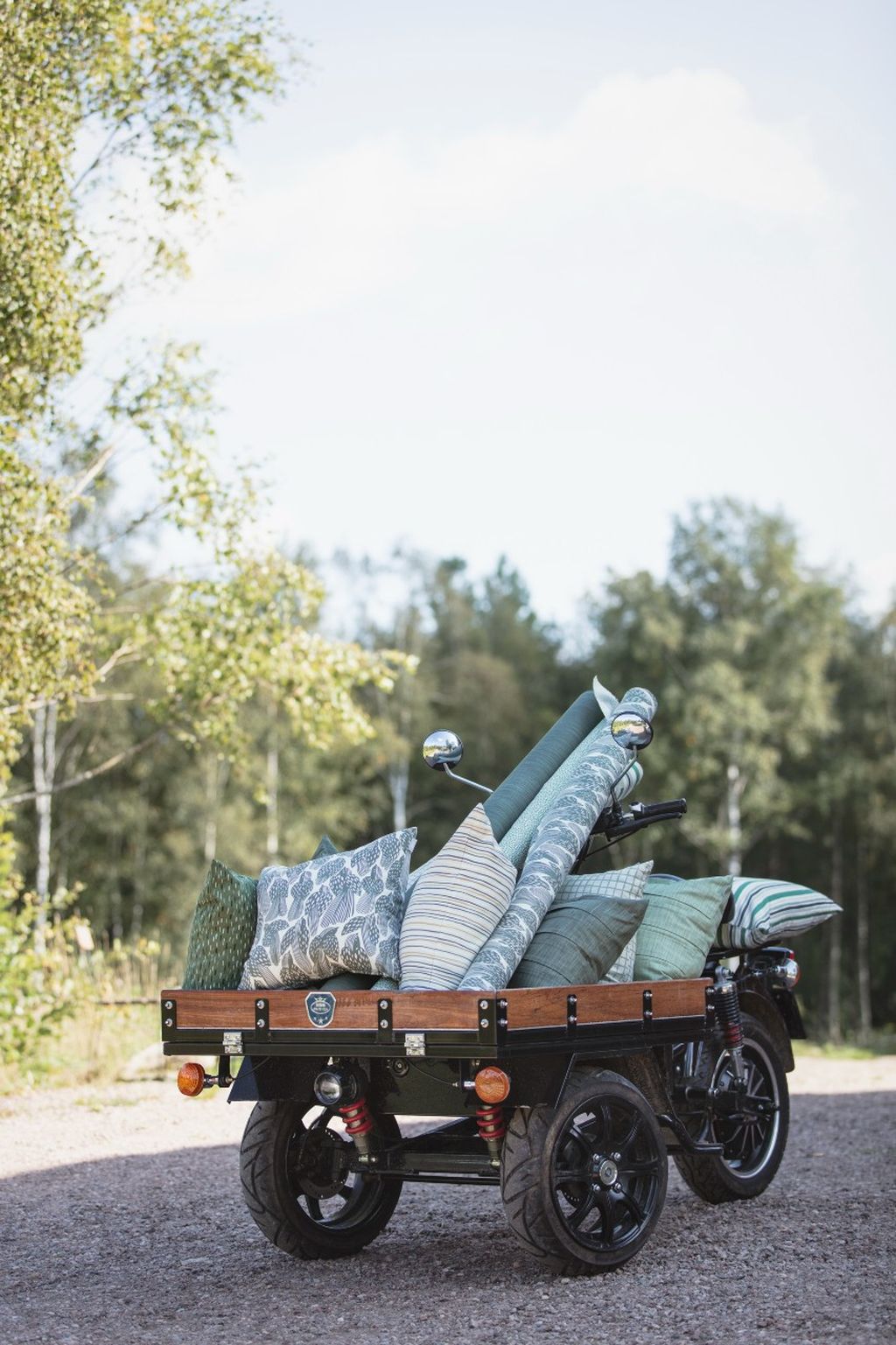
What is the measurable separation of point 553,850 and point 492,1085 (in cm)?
110

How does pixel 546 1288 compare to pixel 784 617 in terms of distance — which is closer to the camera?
pixel 546 1288

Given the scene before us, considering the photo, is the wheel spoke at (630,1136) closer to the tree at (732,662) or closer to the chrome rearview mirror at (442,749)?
the chrome rearview mirror at (442,749)

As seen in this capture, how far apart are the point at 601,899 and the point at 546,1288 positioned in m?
1.37

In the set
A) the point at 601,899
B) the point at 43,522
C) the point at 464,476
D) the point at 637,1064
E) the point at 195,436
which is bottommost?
the point at 637,1064

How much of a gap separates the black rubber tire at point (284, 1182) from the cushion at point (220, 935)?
564 millimetres

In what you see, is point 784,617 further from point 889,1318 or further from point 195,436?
point 889,1318

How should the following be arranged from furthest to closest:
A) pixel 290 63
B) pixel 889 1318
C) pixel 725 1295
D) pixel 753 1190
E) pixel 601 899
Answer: pixel 290 63 → pixel 753 1190 → pixel 601 899 → pixel 725 1295 → pixel 889 1318

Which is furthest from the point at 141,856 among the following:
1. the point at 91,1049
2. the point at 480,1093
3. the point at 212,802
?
the point at 480,1093

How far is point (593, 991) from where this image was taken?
5.20 m

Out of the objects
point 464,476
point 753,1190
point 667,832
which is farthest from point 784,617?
point 753,1190

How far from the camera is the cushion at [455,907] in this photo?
509 cm

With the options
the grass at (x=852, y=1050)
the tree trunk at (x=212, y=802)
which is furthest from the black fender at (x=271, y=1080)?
the tree trunk at (x=212, y=802)

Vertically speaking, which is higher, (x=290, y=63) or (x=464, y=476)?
(x=464, y=476)

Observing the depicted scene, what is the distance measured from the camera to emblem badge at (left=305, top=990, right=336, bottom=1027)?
16.7ft
